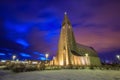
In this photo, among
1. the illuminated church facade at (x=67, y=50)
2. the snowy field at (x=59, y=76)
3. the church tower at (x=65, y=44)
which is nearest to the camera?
the snowy field at (x=59, y=76)

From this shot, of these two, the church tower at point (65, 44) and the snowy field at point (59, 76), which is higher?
the church tower at point (65, 44)

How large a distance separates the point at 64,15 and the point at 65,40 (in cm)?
1222

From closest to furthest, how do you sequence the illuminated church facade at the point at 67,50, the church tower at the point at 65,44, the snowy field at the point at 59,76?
the snowy field at the point at 59,76 < the illuminated church facade at the point at 67,50 < the church tower at the point at 65,44

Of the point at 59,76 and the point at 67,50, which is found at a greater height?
the point at 67,50

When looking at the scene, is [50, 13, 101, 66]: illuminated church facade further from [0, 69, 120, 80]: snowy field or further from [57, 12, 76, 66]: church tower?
[0, 69, 120, 80]: snowy field

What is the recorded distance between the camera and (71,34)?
66.6m

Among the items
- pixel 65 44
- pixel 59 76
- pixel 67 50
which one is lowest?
pixel 59 76

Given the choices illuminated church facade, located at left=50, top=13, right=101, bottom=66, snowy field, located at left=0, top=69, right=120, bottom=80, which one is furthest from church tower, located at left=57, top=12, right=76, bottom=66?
snowy field, located at left=0, top=69, right=120, bottom=80

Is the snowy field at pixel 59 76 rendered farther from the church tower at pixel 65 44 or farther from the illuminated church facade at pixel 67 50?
the church tower at pixel 65 44

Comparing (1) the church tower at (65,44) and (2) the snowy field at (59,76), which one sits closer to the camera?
(2) the snowy field at (59,76)

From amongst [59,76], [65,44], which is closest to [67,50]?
[65,44]

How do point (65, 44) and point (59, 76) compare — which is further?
point (65, 44)

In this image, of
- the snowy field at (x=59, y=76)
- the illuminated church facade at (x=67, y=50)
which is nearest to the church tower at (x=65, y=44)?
the illuminated church facade at (x=67, y=50)

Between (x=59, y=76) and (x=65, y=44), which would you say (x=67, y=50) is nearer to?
(x=65, y=44)
